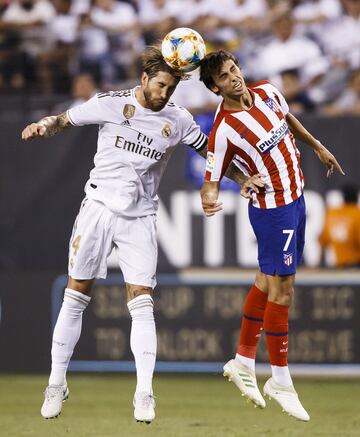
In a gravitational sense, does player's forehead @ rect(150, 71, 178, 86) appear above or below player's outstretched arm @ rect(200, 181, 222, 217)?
above

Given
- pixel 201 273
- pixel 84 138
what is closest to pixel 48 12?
pixel 84 138

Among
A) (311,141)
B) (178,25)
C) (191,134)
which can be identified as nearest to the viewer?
(191,134)

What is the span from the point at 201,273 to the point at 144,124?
14.1ft

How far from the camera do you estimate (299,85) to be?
12.8m

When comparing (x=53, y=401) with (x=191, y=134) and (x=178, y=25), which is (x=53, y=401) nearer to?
(x=191, y=134)

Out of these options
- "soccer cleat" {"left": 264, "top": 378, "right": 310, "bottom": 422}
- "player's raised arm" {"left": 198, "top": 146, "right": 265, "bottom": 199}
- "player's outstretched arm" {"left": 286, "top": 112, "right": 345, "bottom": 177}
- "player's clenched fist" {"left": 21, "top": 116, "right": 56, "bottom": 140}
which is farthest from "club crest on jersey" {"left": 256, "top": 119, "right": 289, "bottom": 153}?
"soccer cleat" {"left": 264, "top": 378, "right": 310, "bottom": 422}

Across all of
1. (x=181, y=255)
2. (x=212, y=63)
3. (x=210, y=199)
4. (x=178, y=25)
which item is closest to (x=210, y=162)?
(x=210, y=199)

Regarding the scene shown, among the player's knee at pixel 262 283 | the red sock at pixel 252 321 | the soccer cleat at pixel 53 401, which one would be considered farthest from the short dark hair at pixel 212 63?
the soccer cleat at pixel 53 401

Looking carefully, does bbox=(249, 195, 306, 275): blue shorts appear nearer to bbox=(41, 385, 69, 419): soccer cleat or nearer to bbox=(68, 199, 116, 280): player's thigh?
bbox=(68, 199, 116, 280): player's thigh

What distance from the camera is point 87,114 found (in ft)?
25.0

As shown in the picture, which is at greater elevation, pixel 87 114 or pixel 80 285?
pixel 87 114

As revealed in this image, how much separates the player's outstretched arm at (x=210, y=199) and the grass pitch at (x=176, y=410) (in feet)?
5.30

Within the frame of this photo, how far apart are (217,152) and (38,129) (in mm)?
1205

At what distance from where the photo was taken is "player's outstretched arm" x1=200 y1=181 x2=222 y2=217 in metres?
7.39
